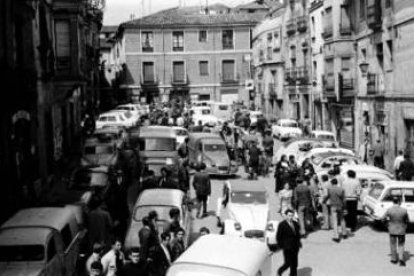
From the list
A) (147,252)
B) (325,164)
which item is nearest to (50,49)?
(325,164)

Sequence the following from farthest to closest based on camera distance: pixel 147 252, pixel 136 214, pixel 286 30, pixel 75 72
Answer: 1. pixel 286 30
2. pixel 75 72
3. pixel 136 214
4. pixel 147 252

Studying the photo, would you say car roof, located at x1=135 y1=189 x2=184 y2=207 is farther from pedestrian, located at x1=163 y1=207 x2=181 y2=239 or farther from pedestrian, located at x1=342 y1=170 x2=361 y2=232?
pedestrian, located at x1=342 y1=170 x2=361 y2=232

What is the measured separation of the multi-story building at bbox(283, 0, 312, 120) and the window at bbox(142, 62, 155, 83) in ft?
66.4

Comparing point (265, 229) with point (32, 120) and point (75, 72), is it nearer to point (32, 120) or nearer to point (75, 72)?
point (32, 120)

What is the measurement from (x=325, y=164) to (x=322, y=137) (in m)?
9.51

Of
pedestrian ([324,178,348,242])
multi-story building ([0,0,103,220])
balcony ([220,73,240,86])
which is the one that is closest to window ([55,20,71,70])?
multi-story building ([0,0,103,220])

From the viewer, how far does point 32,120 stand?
24531 mm

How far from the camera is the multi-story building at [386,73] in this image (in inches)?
1083

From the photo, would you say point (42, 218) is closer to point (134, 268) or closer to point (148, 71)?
point (134, 268)

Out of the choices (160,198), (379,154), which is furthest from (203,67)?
(160,198)

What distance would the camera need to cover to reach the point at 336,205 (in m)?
17.6

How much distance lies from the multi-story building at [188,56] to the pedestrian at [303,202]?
51.0m

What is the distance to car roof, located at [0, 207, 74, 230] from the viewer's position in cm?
1316

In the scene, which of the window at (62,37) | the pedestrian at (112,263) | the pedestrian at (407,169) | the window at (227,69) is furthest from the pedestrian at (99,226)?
the window at (227,69)
